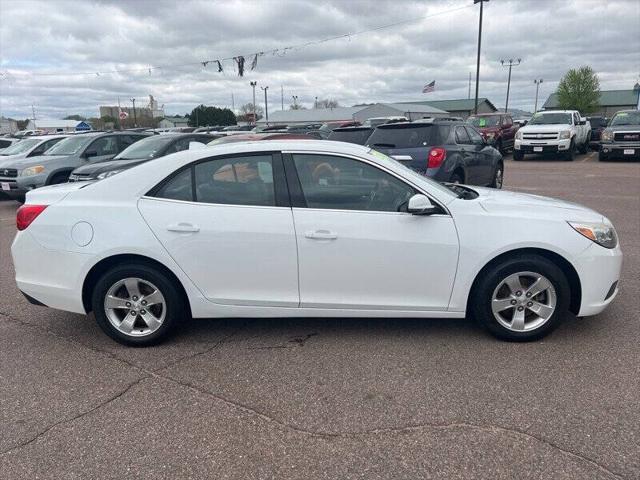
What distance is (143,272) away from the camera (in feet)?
12.5

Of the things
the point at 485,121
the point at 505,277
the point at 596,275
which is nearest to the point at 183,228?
the point at 505,277

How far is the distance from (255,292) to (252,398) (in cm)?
87

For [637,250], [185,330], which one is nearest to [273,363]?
[185,330]

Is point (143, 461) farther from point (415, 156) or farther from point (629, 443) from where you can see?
point (415, 156)

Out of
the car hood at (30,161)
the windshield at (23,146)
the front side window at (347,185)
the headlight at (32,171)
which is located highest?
the front side window at (347,185)

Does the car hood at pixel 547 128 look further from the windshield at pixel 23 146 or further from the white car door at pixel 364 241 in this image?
the white car door at pixel 364 241

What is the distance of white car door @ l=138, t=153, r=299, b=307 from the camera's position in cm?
374

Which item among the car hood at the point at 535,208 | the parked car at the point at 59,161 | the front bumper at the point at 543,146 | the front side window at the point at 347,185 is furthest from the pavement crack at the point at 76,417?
the front bumper at the point at 543,146

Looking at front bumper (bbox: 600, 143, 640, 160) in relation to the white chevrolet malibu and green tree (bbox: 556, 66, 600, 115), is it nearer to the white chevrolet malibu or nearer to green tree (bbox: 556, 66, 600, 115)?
the white chevrolet malibu

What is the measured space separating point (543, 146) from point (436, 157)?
13553mm

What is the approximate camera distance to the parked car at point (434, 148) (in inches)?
339

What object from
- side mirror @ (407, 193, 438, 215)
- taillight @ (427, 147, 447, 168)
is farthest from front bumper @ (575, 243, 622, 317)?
Answer: taillight @ (427, 147, 447, 168)

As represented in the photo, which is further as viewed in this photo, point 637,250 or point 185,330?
point 637,250

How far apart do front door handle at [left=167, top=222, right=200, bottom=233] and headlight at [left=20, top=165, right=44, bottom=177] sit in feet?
29.1
